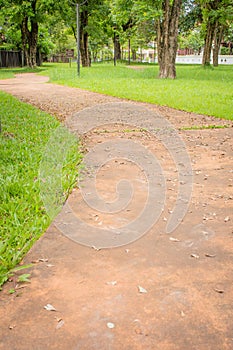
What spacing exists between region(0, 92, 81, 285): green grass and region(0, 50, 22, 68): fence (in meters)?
31.6

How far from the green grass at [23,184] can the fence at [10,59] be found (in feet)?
104

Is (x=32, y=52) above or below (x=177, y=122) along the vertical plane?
above

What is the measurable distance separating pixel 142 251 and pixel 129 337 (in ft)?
2.76

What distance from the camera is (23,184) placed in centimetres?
364

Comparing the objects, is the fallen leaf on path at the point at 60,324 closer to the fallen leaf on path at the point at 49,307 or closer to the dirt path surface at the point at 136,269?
the dirt path surface at the point at 136,269

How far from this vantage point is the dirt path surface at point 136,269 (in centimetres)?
184

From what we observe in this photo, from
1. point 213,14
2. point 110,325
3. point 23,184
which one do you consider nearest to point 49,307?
point 110,325

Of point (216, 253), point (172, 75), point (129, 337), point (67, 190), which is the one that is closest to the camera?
point (129, 337)

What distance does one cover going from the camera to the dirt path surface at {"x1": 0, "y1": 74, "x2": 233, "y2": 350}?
1.84m

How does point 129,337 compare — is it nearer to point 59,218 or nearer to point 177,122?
point 59,218

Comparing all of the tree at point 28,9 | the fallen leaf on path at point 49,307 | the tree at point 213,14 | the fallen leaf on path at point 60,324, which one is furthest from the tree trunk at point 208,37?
the fallen leaf on path at point 60,324

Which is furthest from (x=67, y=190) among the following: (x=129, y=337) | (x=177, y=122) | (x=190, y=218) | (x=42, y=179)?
(x=177, y=122)

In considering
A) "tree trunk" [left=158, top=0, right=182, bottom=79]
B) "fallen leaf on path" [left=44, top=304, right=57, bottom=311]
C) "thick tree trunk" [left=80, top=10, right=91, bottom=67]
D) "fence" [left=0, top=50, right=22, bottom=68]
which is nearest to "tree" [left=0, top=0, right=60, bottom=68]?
"thick tree trunk" [left=80, top=10, right=91, bottom=67]

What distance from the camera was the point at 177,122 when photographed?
7457 millimetres
